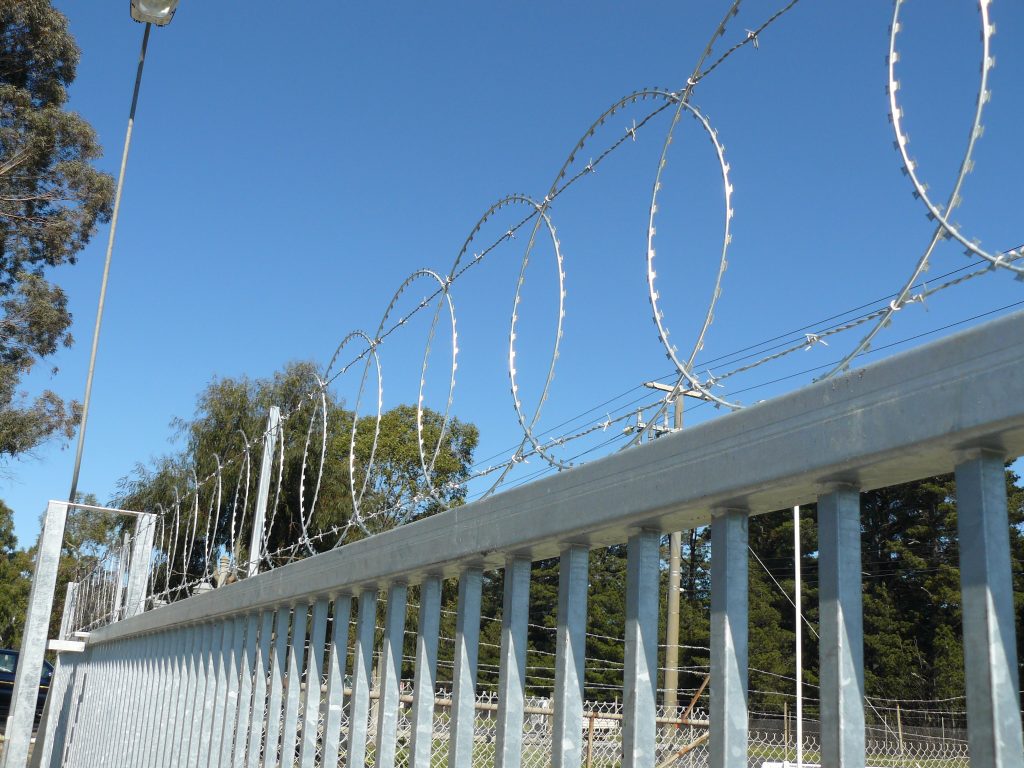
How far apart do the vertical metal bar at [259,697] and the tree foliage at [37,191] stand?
768 inches

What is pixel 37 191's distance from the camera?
2123 centimetres

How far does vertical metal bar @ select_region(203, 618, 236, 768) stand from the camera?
121 inches

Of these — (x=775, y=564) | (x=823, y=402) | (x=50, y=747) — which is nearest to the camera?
(x=823, y=402)

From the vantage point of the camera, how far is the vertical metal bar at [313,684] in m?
2.50

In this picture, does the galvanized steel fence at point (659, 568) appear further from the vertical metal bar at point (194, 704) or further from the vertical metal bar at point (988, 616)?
the vertical metal bar at point (194, 704)

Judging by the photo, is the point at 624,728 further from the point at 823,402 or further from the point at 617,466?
the point at 823,402

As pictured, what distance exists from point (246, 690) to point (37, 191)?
21.0 metres

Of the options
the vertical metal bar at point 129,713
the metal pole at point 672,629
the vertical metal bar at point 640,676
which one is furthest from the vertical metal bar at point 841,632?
the metal pole at point 672,629

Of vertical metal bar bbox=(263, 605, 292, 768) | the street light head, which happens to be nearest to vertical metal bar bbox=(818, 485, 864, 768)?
vertical metal bar bbox=(263, 605, 292, 768)

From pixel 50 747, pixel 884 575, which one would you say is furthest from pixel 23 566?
pixel 50 747

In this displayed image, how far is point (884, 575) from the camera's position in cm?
2470

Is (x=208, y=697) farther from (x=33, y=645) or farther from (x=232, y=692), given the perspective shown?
(x=33, y=645)

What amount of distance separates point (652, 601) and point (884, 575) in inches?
994

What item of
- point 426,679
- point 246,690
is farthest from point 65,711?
point 426,679
